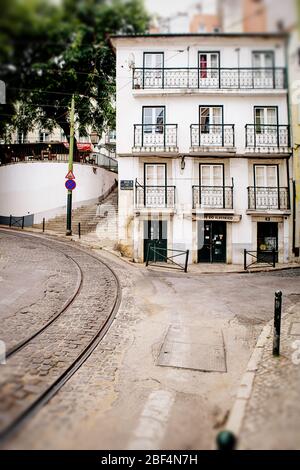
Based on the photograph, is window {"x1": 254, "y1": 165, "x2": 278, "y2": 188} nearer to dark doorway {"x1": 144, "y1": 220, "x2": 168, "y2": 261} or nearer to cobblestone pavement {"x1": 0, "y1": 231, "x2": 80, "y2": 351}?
dark doorway {"x1": 144, "y1": 220, "x2": 168, "y2": 261}

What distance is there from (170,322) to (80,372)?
2680 millimetres

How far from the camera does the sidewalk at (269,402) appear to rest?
111 inches

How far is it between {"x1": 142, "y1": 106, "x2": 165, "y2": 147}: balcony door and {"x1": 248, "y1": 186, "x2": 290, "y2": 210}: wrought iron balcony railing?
5273 millimetres

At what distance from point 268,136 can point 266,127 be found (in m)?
0.47

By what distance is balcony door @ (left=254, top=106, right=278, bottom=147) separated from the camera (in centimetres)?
1454

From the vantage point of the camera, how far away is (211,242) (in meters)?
15.1

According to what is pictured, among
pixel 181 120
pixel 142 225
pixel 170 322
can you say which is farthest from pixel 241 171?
pixel 170 322

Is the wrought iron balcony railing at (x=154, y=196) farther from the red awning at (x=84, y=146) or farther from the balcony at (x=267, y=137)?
the red awning at (x=84, y=146)

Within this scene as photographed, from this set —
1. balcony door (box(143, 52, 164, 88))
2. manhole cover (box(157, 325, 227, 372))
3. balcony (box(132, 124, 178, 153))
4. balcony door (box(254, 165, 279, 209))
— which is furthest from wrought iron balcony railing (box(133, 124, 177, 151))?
manhole cover (box(157, 325, 227, 372))

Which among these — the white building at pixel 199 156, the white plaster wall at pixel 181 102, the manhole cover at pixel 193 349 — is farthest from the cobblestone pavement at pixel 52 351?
the white plaster wall at pixel 181 102

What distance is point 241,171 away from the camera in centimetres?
1476

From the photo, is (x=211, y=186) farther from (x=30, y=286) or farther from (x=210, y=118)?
(x=30, y=286)
